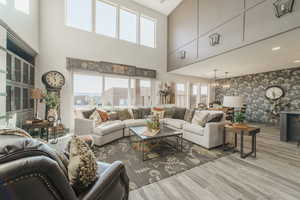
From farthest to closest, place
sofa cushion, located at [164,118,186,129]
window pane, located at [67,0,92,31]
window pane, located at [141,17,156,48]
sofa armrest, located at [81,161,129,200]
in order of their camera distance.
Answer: window pane, located at [141,17,156,48] < window pane, located at [67,0,92,31] < sofa cushion, located at [164,118,186,129] < sofa armrest, located at [81,161,129,200]

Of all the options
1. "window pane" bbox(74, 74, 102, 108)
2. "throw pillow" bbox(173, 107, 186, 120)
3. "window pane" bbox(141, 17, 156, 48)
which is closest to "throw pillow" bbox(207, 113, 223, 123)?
"throw pillow" bbox(173, 107, 186, 120)

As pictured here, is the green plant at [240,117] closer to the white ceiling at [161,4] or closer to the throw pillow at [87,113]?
the throw pillow at [87,113]

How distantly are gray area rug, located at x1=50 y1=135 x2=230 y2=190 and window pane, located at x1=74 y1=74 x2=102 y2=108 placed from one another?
6.62ft


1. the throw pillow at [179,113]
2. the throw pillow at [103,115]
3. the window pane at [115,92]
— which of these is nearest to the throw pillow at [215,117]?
the throw pillow at [179,113]

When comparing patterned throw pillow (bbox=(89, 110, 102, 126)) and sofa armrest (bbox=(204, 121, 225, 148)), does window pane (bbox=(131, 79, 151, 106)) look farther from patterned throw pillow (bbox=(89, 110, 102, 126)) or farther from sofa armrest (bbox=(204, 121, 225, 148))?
sofa armrest (bbox=(204, 121, 225, 148))

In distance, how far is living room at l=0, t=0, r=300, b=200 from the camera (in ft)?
3.04

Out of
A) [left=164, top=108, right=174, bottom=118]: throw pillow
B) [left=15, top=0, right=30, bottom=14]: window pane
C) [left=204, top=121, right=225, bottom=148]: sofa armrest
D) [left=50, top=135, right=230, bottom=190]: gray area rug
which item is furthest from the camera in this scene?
[left=164, top=108, right=174, bottom=118]: throw pillow

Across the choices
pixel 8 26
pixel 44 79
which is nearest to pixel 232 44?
pixel 8 26

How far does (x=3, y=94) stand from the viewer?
2.19 meters

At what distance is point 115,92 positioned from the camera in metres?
4.95

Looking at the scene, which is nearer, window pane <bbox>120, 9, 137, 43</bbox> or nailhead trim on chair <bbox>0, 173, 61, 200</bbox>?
nailhead trim on chair <bbox>0, 173, 61, 200</bbox>

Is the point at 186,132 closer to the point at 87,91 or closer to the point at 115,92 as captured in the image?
the point at 115,92

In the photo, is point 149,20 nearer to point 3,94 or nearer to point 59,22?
point 59,22

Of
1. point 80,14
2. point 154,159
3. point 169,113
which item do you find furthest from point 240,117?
point 80,14
